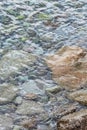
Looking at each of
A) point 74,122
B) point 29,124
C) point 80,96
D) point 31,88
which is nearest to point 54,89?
point 31,88

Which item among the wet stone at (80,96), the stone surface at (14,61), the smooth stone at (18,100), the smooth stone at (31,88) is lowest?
the smooth stone at (31,88)

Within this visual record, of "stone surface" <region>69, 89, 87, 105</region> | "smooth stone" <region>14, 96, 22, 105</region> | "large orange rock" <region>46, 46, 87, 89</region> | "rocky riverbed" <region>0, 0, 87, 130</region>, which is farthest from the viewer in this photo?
"large orange rock" <region>46, 46, 87, 89</region>

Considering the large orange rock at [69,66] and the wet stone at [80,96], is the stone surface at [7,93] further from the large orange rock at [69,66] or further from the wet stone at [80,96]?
the wet stone at [80,96]

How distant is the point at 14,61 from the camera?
6.79 m

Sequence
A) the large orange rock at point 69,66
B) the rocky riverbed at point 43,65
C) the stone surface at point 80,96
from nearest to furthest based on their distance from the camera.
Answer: the rocky riverbed at point 43,65 → the stone surface at point 80,96 → the large orange rock at point 69,66

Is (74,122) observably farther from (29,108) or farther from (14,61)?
(14,61)

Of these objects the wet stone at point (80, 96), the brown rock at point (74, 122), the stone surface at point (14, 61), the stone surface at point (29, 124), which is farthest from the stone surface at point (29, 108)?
the stone surface at point (14, 61)

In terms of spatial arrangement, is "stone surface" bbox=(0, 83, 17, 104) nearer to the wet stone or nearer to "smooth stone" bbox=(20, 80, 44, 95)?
"smooth stone" bbox=(20, 80, 44, 95)

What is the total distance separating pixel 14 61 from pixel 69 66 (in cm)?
107

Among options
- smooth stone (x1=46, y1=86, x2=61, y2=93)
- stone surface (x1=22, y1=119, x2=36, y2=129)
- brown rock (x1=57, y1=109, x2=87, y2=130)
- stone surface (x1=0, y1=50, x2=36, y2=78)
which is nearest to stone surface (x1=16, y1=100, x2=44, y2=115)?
stone surface (x1=22, y1=119, x2=36, y2=129)

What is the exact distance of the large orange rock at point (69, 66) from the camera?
616cm

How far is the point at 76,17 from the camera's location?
873cm

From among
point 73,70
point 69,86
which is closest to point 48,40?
point 73,70

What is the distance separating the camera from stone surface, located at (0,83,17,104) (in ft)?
18.7
